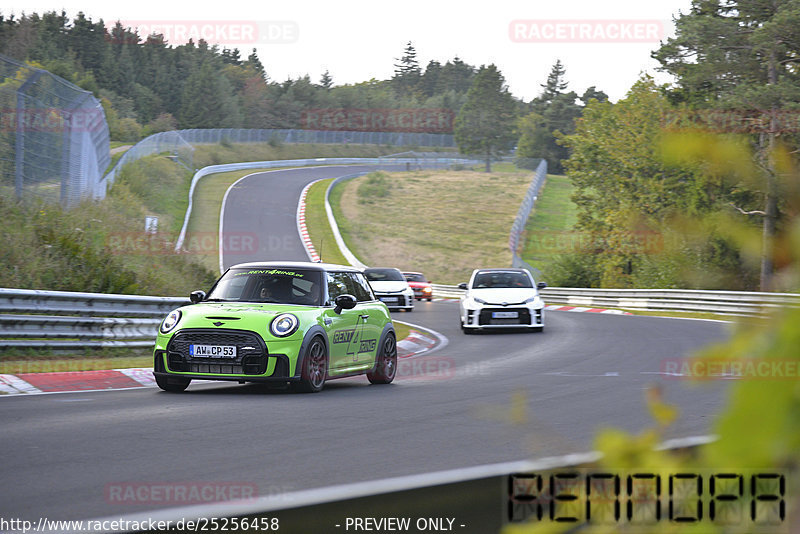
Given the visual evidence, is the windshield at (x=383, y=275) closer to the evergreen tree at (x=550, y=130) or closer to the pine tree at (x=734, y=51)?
the pine tree at (x=734, y=51)

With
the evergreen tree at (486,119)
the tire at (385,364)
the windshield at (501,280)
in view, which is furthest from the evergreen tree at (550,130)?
the tire at (385,364)

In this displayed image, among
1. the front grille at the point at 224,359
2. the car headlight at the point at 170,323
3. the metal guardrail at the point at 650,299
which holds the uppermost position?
the car headlight at the point at 170,323

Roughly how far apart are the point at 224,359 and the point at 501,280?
14185 millimetres

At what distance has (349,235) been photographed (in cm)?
6144

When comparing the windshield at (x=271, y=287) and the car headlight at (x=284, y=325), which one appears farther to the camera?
the windshield at (x=271, y=287)

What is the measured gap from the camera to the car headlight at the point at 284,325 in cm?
1104

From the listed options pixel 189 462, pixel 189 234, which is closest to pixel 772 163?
pixel 189 462

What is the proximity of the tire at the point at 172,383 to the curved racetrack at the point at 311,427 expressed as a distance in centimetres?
12

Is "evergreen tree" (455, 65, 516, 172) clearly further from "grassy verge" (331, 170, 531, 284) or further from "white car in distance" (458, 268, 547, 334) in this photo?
"white car in distance" (458, 268, 547, 334)

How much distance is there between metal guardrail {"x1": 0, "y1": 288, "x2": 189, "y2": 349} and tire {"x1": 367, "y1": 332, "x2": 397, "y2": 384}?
475cm

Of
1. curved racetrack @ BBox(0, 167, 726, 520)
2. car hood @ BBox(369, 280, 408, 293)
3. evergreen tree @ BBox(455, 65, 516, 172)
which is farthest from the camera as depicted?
evergreen tree @ BBox(455, 65, 516, 172)

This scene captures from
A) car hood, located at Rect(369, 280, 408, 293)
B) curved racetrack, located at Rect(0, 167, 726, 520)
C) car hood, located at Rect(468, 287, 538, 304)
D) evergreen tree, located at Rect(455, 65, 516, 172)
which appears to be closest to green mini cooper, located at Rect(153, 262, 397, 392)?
curved racetrack, located at Rect(0, 167, 726, 520)

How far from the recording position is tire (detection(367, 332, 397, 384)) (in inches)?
516

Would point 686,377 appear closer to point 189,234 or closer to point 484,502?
point 484,502
